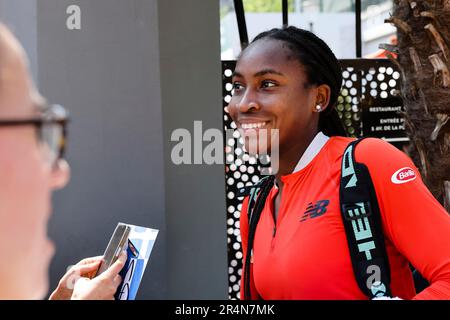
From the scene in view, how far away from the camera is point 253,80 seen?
98.6 inches

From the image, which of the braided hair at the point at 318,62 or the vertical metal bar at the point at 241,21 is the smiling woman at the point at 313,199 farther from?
the vertical metal bar at the point at 241,21

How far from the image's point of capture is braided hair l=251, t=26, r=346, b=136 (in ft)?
8.40

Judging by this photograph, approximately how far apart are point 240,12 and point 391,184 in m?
2.64

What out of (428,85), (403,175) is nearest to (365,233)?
(403,175)

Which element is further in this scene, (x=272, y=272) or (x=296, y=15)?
(x=296, y=15)

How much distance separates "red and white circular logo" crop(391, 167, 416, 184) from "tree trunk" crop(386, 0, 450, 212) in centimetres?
132

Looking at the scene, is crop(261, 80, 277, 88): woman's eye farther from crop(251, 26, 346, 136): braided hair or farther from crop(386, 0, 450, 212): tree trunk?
crop(386, 0, 450, 212): tree trunk

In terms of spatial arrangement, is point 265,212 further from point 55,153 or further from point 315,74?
point 55,153

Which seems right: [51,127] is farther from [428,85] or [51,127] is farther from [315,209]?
[428,85]

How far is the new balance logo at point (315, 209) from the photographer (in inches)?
88.4

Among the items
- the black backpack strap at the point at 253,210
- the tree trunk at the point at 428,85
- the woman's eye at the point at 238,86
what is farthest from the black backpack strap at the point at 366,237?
the tree trunk at the point at 428,85

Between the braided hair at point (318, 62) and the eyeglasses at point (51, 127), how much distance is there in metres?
1.61

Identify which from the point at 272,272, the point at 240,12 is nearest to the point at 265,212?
the point at 272,272

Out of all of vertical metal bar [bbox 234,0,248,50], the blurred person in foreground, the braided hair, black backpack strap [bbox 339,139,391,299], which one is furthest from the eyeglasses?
vertical metal bar [bbox 234,0,248,50]
